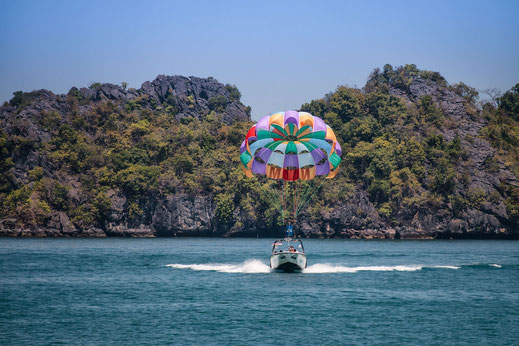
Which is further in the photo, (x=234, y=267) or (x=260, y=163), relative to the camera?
(x=234, y=267)

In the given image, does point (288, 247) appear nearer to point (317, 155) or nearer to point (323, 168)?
point (323, 168)

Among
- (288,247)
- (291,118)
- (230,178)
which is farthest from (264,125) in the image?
(230,178)

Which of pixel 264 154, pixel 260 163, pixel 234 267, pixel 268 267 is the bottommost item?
pixel 234 267

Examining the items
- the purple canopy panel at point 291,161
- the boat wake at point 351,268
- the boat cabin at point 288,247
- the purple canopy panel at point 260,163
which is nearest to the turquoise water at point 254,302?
the boat wake at point 351,268

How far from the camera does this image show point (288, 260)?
40.3 meters

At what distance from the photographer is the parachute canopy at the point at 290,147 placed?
4031 cm

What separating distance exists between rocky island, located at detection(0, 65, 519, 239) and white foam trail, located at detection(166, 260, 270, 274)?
46486 mm

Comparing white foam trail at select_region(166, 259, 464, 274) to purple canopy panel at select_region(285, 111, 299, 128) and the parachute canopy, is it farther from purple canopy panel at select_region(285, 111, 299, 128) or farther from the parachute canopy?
purple canopy panel at select_region(285, 111, 299, 128)

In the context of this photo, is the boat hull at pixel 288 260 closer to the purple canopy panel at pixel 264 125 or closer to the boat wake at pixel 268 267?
the boat wake at pixel 268 267

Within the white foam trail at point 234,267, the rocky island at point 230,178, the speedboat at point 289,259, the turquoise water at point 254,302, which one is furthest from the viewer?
the rocky island at point 230,178

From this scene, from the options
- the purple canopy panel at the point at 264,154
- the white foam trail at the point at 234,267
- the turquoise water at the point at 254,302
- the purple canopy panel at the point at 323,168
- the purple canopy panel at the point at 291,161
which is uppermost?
the purple canopy panel at the point at 264,154

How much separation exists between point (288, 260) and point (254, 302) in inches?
297

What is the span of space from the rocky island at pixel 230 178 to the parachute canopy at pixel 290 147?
55172mm

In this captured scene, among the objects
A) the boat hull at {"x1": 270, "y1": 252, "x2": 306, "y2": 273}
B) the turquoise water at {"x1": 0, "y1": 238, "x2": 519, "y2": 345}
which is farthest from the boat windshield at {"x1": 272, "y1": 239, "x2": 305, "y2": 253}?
the turquoise water at {"x1": 0, "y1": 238, "x2": 519, "y2": 345}
